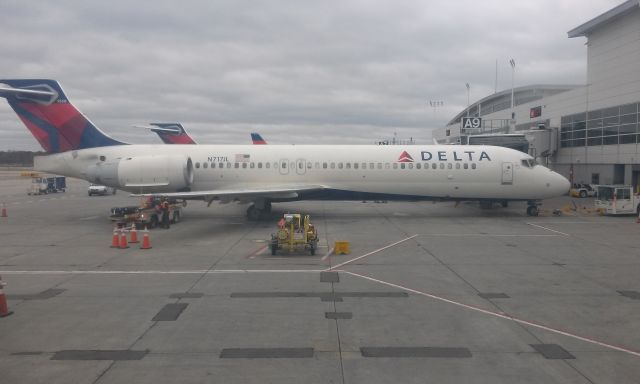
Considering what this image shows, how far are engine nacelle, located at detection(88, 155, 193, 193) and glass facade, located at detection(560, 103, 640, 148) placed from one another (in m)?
29.5

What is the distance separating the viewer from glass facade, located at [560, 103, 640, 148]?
3073cm

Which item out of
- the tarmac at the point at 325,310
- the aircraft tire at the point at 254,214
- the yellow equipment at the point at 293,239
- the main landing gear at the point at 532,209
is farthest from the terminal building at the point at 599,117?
the yellow equipment at the point at 293,239

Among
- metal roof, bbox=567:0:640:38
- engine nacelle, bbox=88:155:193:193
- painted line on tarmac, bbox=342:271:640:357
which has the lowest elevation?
painted line on tarmac, bbox=342:271:640:357

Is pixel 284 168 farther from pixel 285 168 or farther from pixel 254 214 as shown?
pixel 254 214

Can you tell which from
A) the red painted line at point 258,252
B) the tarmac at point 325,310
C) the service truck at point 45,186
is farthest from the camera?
the service truck at point 45,186

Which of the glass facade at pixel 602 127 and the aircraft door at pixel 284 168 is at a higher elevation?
the glass facade at pixel 602 127

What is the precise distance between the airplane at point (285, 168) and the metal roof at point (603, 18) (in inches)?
639

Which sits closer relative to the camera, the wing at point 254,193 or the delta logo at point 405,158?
the wing at point 254,193

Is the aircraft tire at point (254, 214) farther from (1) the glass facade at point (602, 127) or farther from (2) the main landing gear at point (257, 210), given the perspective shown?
(1) the glass facade at point (602, 127)

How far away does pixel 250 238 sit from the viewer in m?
16.9

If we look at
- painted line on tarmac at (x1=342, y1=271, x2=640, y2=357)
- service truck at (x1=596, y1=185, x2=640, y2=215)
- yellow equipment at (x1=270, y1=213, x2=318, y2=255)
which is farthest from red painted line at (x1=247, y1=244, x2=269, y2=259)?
service truck at (x1=596, y1=185, x2=640, y2=215)

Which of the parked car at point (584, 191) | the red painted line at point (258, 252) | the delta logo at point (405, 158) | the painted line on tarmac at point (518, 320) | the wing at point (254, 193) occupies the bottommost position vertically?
the painted line on tarmac at point (518, 320)

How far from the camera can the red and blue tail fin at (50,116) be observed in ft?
67.7

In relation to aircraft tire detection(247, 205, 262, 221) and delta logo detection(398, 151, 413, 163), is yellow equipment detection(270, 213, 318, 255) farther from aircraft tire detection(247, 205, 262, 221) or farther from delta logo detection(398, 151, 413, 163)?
delta logo detection(398, 151, 413, 163)
